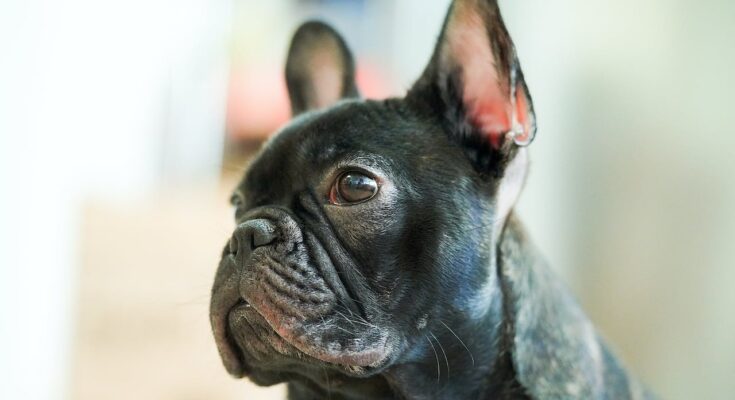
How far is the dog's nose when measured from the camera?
80 centimetres

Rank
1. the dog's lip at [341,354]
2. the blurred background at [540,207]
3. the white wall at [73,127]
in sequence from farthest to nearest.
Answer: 1. the blurred background at [540,207]
2. the white wall at [73,127]
3. the dog's lip at [341,354]

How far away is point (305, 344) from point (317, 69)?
23.5 inches

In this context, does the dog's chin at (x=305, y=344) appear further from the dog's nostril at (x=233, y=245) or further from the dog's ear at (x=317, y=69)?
the dog's ear at (x=317, y=69)

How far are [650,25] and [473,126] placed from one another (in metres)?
1.08

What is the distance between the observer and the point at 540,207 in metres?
2.00

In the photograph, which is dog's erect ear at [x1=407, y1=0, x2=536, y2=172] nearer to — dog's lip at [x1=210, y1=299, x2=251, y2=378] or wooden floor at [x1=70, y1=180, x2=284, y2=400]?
dog's lip at [x1=210, y1=299, x2=251, y2=378]

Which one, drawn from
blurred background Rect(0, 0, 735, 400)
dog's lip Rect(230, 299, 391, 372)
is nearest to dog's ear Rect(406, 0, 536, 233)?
dog's lip Rect(230, 299, 391, 372)

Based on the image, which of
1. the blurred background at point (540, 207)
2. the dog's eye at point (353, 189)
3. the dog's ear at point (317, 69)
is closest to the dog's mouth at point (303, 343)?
the dog's eye at point (353, 189)

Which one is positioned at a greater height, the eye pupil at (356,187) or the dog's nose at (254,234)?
the eye pupil at (356,187)

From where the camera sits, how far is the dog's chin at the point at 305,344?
77 centimetres

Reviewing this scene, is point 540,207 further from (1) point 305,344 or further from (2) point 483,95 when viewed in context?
(1) point 305,344

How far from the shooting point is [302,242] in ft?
2.69

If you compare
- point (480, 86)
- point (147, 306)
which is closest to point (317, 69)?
point (480, 86)

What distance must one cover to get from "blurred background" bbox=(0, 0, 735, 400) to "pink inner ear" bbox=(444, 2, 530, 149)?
89 centimetres
